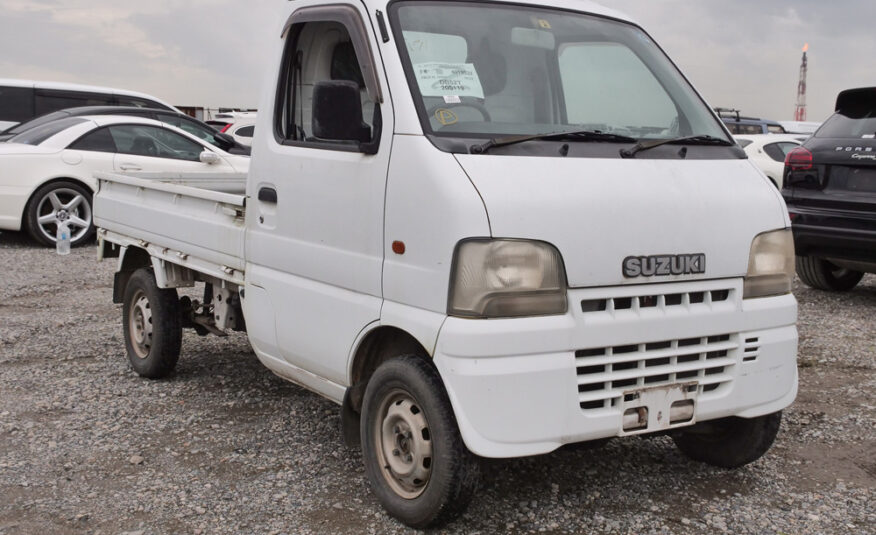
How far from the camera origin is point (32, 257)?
11.0m

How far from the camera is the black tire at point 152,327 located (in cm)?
585

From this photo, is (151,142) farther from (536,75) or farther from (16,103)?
(536,75)

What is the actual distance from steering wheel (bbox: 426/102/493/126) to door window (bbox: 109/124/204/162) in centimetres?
900

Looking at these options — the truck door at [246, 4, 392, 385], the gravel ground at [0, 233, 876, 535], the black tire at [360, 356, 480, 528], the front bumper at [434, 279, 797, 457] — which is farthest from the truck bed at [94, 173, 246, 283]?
the front bumper at [434, 279, 797, 457]

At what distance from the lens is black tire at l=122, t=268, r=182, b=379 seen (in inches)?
230

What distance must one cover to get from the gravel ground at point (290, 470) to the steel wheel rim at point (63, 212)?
5444 mm

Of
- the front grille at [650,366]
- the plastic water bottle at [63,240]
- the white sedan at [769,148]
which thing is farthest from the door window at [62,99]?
the front grille at [650,366]

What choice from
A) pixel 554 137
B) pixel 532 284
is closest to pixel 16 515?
pixel 532 284

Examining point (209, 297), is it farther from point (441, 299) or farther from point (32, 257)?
point (32, 257)

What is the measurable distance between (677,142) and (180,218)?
279cm

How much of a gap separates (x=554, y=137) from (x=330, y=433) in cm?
206

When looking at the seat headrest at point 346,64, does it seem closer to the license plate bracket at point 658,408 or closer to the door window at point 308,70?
the door window at point 308,70

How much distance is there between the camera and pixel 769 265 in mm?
3883

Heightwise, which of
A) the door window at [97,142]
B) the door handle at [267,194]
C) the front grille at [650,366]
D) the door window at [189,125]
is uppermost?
the door window at [189,125]
